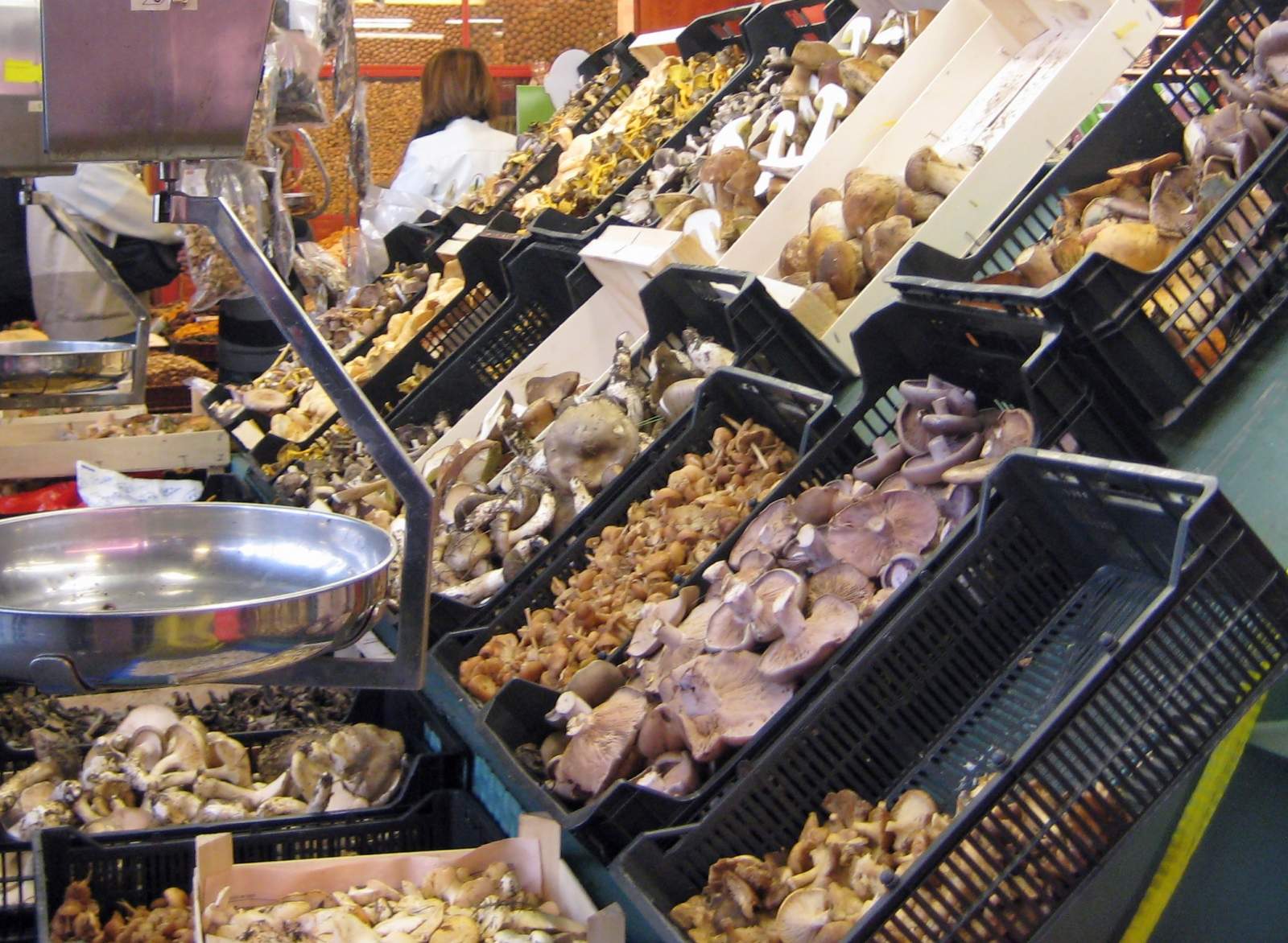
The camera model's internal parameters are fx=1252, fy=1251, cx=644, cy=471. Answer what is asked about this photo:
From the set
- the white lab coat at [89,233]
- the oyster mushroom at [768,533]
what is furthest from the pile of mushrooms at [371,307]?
the oyster mushroom at [768,533]

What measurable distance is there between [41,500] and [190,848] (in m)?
2.57

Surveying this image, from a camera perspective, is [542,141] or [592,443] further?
[542,141]

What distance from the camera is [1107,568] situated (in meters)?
1.81

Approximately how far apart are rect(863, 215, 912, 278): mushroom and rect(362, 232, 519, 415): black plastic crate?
178 centimetres

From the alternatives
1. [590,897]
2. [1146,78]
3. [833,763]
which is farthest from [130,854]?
[1146,78]

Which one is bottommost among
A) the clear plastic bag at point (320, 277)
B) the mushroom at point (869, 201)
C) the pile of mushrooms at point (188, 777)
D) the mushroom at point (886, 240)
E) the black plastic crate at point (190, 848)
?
the pile of mushrooms at point (188, 777)

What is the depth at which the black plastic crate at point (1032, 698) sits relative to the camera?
141cm

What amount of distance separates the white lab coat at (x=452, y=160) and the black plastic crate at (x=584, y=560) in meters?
4.53

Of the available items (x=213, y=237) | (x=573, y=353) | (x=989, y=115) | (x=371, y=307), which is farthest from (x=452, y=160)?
(x=989, y=115)

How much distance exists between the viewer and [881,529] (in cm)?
201

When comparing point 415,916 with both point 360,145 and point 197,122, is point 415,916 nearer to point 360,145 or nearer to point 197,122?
point 197,122

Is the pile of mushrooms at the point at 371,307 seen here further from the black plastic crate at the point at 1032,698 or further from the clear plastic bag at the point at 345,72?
the black plastic crate at the point at 1032,698

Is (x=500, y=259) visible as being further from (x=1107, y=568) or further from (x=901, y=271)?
(x=1107, y=568)

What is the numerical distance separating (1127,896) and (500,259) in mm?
2974
